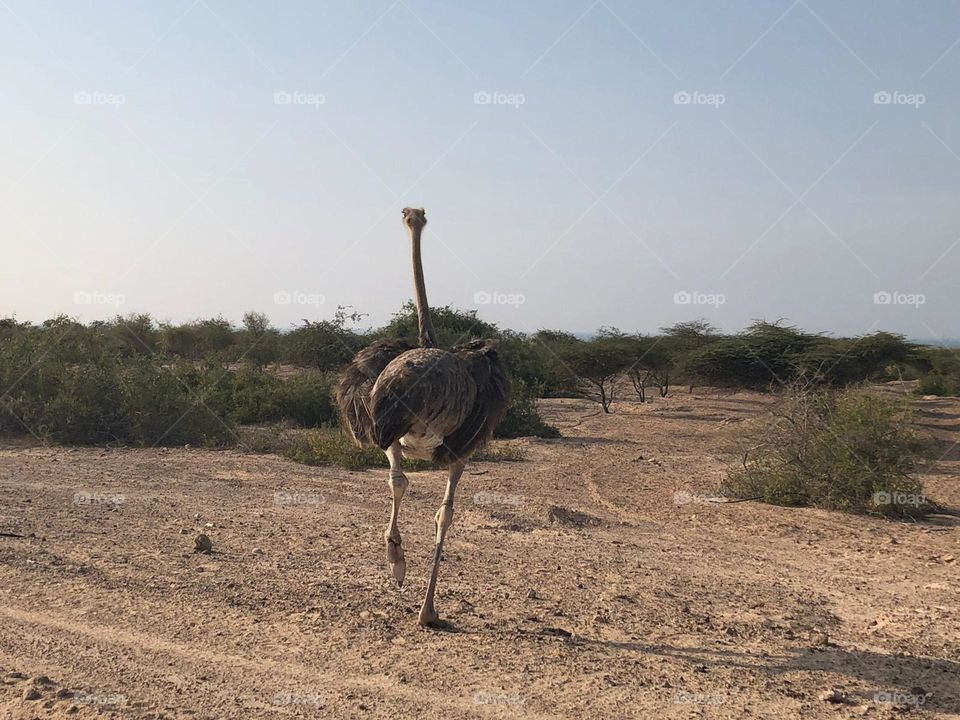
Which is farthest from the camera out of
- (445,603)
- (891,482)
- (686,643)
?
(891,482)

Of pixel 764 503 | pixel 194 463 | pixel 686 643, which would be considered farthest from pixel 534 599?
pixel 194 463

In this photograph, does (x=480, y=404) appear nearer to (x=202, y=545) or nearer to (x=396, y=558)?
(x=396, y=558)

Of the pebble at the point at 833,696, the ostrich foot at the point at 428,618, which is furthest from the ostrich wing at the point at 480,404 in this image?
the pebble at the point at 833,696

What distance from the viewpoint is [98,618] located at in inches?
184

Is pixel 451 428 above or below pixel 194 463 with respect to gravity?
above

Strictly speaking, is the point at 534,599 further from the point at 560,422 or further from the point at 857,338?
the point at 857,338

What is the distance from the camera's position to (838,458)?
30.1ft

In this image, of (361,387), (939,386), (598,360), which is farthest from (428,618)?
(939,386)

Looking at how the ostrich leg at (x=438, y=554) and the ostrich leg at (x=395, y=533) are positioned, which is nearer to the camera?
the ostrich leg at (x=438, y=554)

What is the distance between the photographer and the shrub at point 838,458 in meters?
8.95

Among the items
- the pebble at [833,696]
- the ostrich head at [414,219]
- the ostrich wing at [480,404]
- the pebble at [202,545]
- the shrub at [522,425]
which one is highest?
the ostrich head at [414,219]

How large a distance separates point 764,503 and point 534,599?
4901 millimetres

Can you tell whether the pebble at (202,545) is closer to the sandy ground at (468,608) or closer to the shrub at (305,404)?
the sandy ground at (468,608)

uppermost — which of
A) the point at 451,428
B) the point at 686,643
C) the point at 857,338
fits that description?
the point at 857,338
